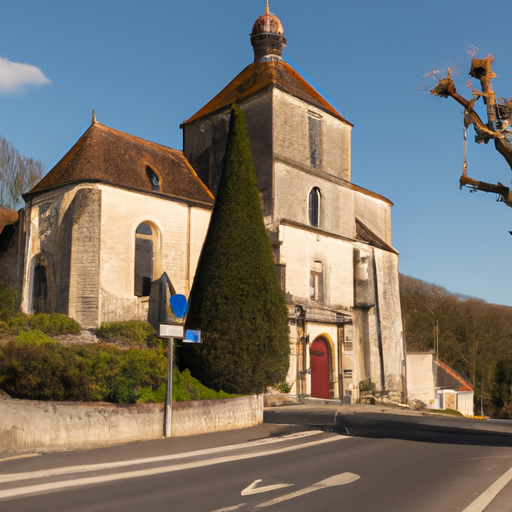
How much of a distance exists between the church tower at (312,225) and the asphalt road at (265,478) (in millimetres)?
13082

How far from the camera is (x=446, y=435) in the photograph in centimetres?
1329

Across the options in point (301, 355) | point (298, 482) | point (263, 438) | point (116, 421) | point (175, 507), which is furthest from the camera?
point (301, 355)

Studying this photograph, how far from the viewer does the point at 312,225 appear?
27.6 meters

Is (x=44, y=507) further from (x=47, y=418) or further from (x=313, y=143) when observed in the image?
(x=313, y=143)

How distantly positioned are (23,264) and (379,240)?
17.0 metres

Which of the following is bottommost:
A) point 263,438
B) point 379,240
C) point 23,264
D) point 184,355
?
point 263,438

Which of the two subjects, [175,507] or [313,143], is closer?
[175,507]

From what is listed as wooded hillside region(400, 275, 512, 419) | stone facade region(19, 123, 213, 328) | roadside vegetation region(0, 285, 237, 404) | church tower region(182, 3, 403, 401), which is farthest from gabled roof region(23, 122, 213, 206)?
wooded hillside region(400, 275, 512, 419)

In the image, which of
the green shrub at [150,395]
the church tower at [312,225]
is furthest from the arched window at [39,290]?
the green shrub at [150,395]

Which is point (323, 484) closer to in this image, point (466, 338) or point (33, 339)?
point (33, 339)

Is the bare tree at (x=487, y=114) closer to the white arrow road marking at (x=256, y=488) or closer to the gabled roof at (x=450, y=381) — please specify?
the white arrow road marking at (x=256, y=488)

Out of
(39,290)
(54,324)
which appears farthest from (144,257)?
(54,324)

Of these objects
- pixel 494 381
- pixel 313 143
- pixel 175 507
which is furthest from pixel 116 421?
pixel 494 381

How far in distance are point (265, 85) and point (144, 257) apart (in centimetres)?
907
